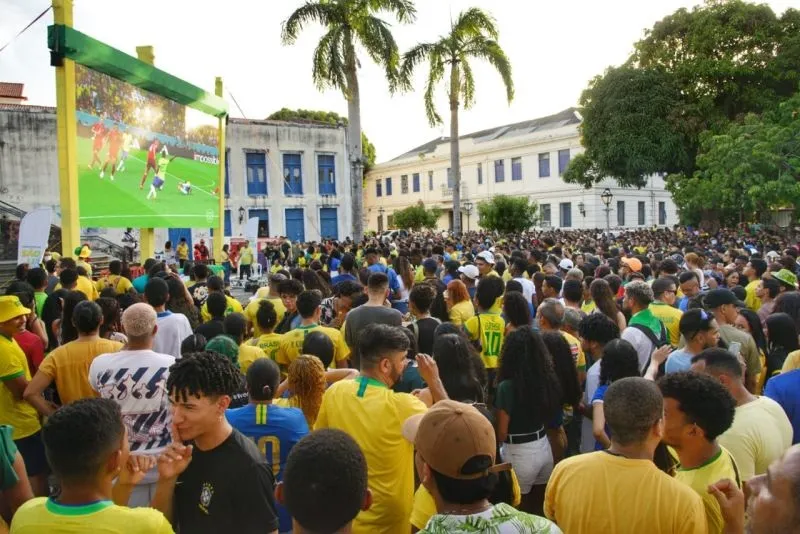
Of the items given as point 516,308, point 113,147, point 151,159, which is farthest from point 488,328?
point 151,159

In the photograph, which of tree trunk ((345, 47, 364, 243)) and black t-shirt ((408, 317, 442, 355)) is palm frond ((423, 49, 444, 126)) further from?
black t-shirt ((408, 317, 442, 355))

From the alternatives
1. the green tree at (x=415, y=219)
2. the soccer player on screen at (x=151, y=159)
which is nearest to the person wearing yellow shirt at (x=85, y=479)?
the soccer player on screen at (x=151, y=159)

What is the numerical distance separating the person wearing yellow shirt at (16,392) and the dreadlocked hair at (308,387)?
85.2 inches

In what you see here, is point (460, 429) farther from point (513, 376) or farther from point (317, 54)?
point (317, 54)

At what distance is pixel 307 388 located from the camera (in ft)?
12.2

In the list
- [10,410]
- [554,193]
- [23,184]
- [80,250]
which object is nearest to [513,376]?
[10,410]

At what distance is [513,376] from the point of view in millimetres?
4020

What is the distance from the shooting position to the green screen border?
10508 mm

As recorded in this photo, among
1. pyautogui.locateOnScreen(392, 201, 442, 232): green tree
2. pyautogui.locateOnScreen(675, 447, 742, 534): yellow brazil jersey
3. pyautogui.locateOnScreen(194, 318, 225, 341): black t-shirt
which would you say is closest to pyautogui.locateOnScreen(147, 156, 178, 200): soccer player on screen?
pyautogui.locateOnScreen(194, 318, 225, 341): black t-shirt

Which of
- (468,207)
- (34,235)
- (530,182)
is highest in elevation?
(530,182)

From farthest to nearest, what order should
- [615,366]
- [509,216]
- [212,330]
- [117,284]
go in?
[509,216], [117,284], [212,330], [615,366]

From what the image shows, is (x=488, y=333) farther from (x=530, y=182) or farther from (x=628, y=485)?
(x=530, y=182)

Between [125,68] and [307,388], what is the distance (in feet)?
36.8

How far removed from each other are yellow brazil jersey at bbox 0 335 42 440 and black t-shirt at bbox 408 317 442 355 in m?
3.00
